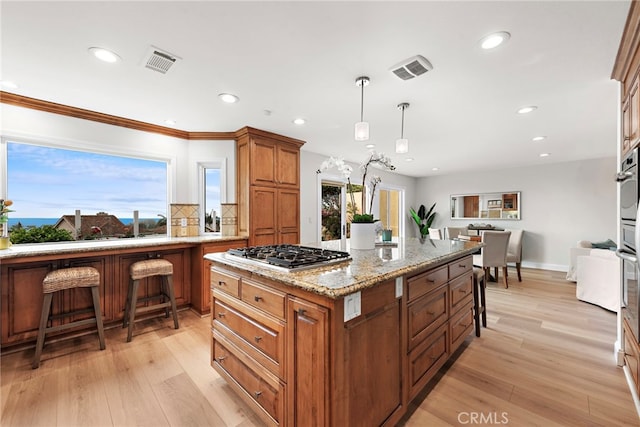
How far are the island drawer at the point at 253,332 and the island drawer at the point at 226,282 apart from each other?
8 centimetres

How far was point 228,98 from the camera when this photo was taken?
104 inches

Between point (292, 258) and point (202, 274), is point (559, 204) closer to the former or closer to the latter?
point (292, 258)

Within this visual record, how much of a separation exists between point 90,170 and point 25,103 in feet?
2.57

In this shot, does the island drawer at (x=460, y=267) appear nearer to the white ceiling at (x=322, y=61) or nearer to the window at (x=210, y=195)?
the white ceiling at (x=322, y=61)

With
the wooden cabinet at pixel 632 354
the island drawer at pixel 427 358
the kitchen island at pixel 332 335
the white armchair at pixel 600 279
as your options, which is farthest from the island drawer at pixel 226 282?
the white armchair at pixel 600 279

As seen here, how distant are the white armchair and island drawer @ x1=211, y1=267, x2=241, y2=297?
4.25 m

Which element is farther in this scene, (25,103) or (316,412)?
(25,103)

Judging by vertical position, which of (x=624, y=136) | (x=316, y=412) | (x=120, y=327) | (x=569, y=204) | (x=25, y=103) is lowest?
(x=120, y=327)

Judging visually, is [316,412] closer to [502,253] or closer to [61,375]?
[61,375]

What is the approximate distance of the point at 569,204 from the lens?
5.79m

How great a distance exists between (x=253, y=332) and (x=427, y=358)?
3.81 feet

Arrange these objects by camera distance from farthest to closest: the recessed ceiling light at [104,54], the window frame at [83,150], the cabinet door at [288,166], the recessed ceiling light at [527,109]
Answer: the cabinet door at [288,166] < the recessed ceiling light at [527,109] < the window frame at [83,150] < the recessed ceiling light at [104,54]

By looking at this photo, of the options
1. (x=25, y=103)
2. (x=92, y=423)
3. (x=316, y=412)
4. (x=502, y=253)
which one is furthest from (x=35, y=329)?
(x=502, y=253)

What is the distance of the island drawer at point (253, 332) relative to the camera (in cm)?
137
